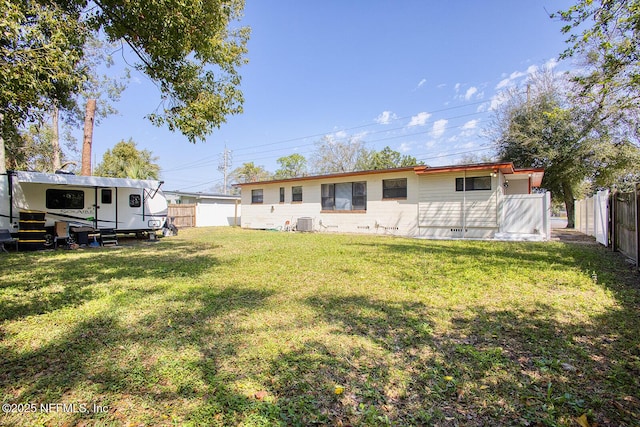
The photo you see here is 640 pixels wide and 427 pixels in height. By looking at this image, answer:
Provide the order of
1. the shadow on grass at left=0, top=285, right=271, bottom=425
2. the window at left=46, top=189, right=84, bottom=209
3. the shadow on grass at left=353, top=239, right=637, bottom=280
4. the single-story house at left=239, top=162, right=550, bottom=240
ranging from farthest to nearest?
the single-story house at left=239, top=162, right=550, bottom=240, the window at left=46, top=189, right=84, bottom=209, the shadow on grass at left=353, top=239, right=637, bottom=280, the shadow on grass at left=0, top=285, right=271, bottom=425

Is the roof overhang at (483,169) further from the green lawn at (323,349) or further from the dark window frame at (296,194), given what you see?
the dark window frame at (296,194)

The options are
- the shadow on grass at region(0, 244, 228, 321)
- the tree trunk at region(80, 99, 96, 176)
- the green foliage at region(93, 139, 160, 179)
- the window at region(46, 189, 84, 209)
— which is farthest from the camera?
the green foliage at region(93, 139, 160, 179)

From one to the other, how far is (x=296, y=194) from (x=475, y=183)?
8925 millimetres

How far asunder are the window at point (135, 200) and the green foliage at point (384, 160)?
87.1 ft

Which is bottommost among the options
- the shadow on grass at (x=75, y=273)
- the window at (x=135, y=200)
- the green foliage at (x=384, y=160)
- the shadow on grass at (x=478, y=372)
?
the shadow on grass at (x=478, y=372)

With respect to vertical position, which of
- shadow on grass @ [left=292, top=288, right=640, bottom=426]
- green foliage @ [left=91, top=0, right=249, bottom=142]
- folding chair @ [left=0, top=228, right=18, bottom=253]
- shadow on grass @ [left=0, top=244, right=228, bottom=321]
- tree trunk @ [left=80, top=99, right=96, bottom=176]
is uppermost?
tree trunk @ [left=80, top=99, right=96, bottom=176]

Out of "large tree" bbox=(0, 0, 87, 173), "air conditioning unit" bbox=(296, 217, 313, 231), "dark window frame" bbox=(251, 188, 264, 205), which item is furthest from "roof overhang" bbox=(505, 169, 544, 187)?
"large tree" bbox=(0, 0, 87, 173)

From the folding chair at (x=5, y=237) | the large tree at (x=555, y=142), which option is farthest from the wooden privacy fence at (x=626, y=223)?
the folding chair at (x=5, y=237)

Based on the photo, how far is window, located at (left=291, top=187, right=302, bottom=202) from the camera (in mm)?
16656

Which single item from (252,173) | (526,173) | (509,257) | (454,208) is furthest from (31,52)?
(252,173)

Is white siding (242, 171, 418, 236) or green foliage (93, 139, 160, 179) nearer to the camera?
white siding (242, 171, 418, 236)

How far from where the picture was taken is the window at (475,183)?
11.7 metres

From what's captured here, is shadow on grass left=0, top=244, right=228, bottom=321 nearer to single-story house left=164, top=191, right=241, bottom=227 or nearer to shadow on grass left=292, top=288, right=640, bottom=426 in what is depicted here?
shadow on grass left=292, top=288, right=640, bottom=426

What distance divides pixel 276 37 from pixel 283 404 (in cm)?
1457
